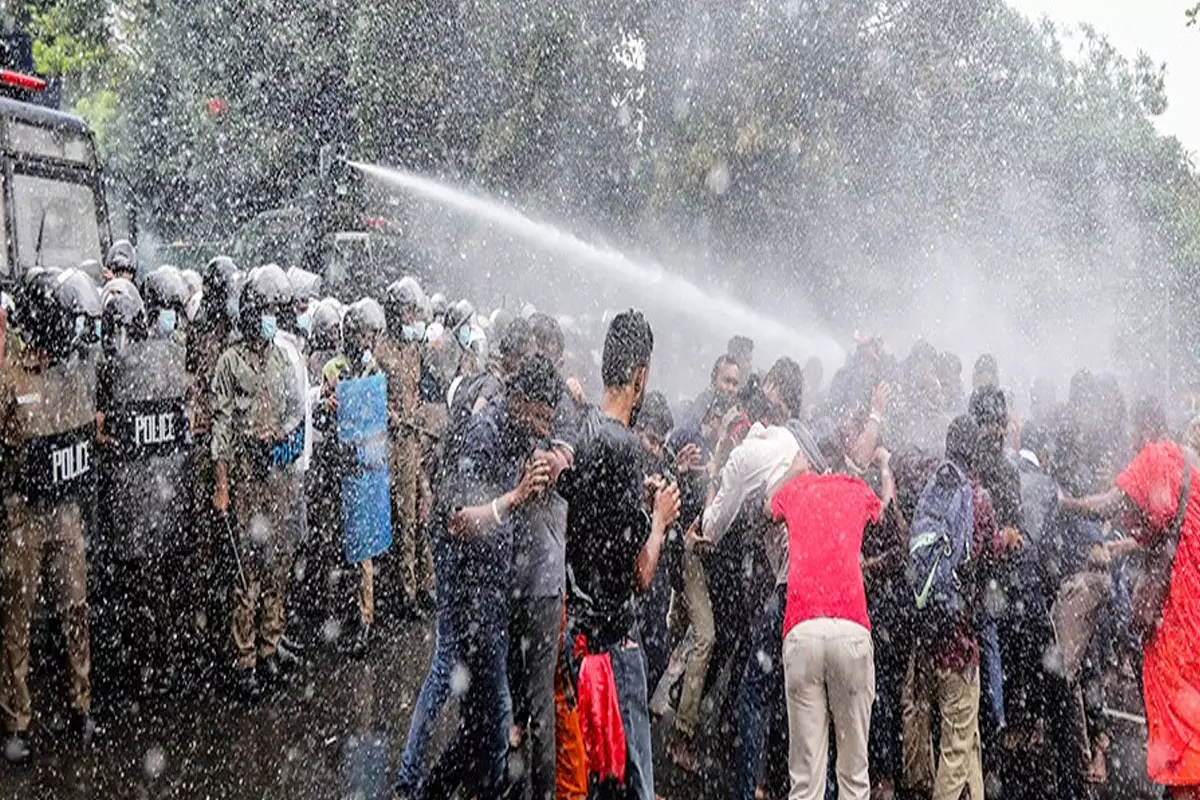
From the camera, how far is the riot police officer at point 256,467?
6.00 meters

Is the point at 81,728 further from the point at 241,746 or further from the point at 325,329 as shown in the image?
the point at 325,329

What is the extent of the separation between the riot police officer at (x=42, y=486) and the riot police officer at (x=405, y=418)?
2137 millimetres

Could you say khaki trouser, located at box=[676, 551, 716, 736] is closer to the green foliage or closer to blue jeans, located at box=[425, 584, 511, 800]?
blue jeans, located at box=[425, 584, 511, 800]

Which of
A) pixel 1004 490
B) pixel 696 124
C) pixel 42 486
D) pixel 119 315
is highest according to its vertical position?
pixel 696 124

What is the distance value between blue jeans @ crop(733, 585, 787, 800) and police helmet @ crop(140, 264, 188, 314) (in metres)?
4.85

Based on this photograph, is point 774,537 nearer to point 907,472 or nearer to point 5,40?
point 907,472

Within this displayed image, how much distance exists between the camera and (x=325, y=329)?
9000 millimetres

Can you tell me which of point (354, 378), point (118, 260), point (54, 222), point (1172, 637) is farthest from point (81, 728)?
point (54, 222)

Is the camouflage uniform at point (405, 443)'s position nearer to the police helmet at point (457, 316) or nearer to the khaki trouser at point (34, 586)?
the police helmet at point (457, 316)

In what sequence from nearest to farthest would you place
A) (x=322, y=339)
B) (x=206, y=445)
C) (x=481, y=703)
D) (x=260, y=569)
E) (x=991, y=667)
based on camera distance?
(x=481, y=703), (x=991, y=667), (x=260, y=569), (x=206, y=445), (x=322, y=339)

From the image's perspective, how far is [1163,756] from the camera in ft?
13.5

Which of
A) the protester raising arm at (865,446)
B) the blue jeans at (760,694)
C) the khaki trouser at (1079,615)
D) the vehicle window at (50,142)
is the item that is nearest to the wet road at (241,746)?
the blue jeans at (760,694)

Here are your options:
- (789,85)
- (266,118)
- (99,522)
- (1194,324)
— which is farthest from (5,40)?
(1194,324)

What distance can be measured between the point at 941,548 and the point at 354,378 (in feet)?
12.1
